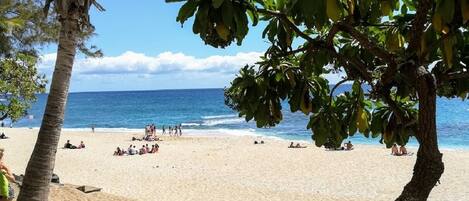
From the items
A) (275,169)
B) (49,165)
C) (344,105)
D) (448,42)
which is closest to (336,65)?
(344,105)

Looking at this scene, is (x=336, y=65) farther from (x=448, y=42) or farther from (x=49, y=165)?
(x=49, y=165)

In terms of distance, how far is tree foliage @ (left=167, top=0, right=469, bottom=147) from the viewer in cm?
401

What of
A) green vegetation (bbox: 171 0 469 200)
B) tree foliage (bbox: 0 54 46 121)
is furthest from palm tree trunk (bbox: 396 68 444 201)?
tree foliage (bbox: 0 54 46 121)

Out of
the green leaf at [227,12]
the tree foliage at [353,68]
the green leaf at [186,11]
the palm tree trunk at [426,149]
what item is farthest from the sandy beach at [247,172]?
the green leaf at [227,12]

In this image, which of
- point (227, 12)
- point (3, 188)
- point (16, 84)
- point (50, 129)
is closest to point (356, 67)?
point (227, 12)

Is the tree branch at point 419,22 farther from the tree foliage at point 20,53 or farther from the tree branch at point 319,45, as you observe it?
the tree foliage at point 20,53

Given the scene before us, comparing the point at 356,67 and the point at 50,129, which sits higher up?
the point at 356,67

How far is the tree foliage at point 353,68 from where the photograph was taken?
13.1 feet

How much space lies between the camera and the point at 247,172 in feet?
79.4

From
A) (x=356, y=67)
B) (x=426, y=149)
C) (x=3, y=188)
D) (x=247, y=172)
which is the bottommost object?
(x=247, y=172)

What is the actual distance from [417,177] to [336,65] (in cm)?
210

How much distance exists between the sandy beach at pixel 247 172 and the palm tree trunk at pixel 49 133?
10.6 m

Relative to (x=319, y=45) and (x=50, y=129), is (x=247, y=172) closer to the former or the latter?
(x=50, y=129)

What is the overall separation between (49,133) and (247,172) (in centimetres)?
1848
